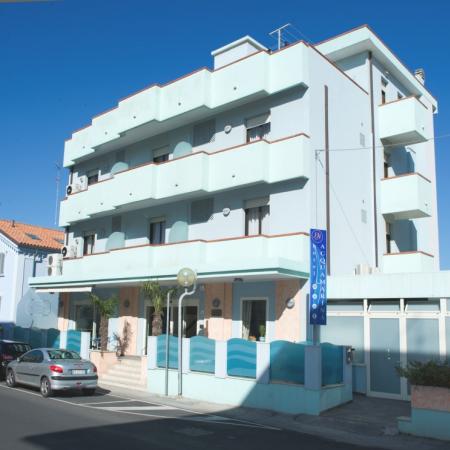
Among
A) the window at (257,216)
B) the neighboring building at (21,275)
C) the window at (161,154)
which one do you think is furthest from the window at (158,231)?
the neighboring building at (21,275)

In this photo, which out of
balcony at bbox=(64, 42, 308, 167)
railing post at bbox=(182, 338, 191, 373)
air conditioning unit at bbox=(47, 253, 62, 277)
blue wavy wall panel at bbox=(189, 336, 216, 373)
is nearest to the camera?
blue wavy wall panel at bbox=(189, 336, 216, 373)

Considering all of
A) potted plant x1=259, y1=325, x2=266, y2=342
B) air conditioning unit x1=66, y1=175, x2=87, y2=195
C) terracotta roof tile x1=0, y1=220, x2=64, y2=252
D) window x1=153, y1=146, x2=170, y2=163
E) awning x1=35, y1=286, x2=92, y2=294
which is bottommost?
potted plant x1=259, y1=325, x2=266, y2=342

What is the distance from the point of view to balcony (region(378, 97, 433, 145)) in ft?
72.7

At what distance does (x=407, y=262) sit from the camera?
20.8 m

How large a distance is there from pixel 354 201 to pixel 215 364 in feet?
27.3

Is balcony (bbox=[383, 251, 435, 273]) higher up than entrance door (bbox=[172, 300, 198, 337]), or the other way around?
balcony (bbox=[383, 251, 435, 273])

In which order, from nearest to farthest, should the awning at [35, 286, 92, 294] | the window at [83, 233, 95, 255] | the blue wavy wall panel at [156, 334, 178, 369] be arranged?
the blue wavy wall panel at [156, 334, 178, 369] → the awning at [35, 286, 92, 294] → the window at [83, 233, 95, 255]

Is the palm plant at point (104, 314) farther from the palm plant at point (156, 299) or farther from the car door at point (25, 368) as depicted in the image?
the car door at point (25, 368)

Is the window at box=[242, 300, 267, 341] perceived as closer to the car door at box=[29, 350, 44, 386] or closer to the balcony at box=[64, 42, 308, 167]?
the car door at box=[29, 350, 44, 386]

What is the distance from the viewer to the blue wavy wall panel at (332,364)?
50.3ft

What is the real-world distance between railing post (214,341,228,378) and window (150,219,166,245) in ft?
25.9

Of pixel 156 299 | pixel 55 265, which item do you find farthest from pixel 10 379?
pixel 55 265

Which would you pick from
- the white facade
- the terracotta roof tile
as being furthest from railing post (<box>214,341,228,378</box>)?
the terracotta roof tile

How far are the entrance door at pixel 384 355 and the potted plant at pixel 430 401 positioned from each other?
14.5 ft
